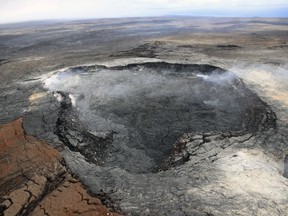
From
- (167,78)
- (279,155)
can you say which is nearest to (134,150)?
(279,155)

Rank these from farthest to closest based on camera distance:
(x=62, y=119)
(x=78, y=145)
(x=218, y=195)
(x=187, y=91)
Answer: (x=187, y=91) → (x=62, y=119) → (x=78, y=145) → (x=218, y=195)

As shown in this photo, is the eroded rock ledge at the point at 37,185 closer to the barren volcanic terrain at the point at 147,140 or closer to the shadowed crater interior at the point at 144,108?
the barren volcanic terrain at the point at 147,140

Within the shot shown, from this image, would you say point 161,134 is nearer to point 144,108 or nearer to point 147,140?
point 147,140

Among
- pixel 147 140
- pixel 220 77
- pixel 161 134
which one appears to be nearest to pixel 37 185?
pixel 147 140

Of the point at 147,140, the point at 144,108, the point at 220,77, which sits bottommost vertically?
the point at 147,140

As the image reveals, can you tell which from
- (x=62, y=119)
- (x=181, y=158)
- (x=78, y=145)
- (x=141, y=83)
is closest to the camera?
(x=181, y=158)

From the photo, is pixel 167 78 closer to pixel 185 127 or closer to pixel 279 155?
pixel 185 127

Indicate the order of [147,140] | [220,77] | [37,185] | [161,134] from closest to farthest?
1. [37,185]
2. [147,140]
3. [161,134]
4. [220,77]
